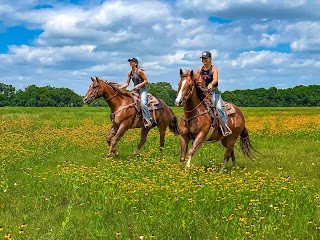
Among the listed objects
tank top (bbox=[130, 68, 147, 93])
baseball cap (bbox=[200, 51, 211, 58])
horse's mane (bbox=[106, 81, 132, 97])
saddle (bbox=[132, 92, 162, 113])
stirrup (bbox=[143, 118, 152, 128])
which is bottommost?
stirrup (bbox=[143, 118, 152, 128])

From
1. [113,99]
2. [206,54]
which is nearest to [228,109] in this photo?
[206,54]

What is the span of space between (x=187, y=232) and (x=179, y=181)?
2688 mm

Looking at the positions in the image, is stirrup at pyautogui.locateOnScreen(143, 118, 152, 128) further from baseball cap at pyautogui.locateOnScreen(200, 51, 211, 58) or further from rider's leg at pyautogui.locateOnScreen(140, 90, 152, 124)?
baseball cap at pyautogui.locateOnScreen(200, 51, 211, 58)

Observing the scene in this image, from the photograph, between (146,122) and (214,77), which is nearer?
(214,77)

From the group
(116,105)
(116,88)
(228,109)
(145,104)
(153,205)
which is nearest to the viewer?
(153,205)

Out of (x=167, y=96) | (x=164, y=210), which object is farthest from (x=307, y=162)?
(x=167, y=96)

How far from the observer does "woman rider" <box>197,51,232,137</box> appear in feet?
36.1

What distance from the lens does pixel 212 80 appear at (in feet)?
36.8

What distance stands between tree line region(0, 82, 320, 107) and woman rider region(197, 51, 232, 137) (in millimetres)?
98818

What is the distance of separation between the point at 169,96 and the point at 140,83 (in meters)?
107

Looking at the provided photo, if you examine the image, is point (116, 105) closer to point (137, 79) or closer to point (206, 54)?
point (137, 79)

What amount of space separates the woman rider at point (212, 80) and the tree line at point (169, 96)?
9882cm

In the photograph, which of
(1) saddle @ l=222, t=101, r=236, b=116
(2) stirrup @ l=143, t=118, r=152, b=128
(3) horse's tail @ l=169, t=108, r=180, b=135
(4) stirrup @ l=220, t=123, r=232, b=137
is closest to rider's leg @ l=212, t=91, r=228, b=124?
(4) stirrup @ l=220, t=123, r=232, b=137

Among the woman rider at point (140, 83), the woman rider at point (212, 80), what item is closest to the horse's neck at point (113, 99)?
the woman rider at point (140, 83)
